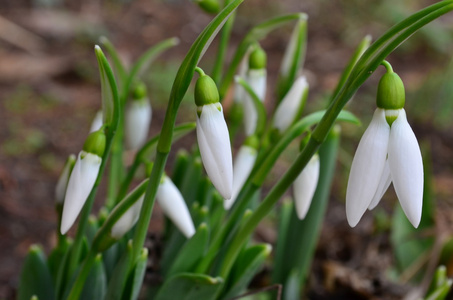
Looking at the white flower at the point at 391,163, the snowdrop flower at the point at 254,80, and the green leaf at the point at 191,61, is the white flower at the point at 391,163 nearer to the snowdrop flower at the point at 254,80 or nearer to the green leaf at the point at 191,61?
the green leaf at the point at 191,61

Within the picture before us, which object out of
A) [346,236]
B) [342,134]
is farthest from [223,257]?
[342,134]

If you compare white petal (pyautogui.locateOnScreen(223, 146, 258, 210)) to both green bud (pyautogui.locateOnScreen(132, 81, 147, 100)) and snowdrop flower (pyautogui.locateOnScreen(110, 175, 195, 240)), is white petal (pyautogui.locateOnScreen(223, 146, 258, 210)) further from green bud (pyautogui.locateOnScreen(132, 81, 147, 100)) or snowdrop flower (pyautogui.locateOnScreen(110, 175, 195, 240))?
green bud (pyautogui.locateOnScreen(132, 81, 147, 100))

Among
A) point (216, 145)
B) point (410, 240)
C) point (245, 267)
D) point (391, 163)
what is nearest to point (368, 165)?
point (391, 163)

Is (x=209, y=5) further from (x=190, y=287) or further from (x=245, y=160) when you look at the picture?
(x=190, y=287)

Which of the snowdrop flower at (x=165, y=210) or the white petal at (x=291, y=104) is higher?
the white petal at (x=291, y=104)

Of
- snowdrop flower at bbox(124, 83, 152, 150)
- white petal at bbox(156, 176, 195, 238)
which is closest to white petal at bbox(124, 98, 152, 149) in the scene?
snowdrop flower at bbox(124, 83, 152, 150)

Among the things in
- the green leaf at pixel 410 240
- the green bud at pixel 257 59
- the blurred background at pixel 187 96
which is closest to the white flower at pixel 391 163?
the green bud at pixel 257 59
